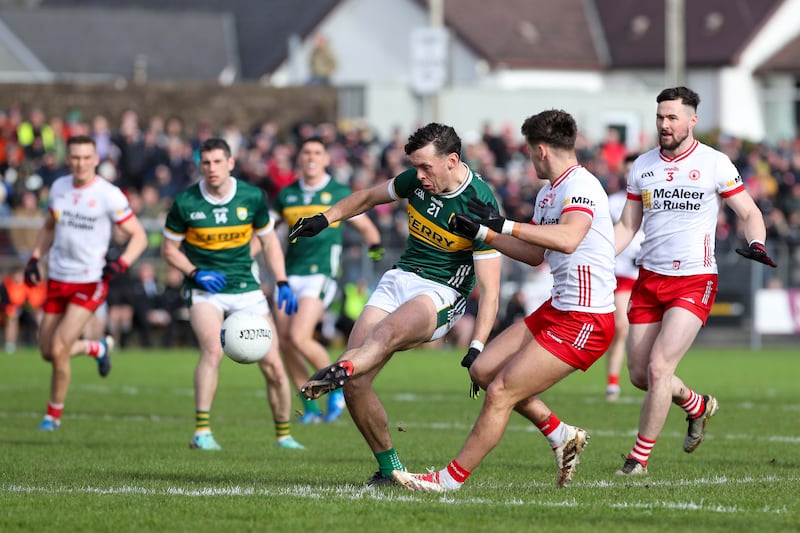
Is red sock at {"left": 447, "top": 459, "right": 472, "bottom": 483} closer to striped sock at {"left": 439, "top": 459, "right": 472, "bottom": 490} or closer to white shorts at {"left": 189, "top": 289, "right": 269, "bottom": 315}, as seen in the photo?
striped sock at {"left": 439, "top": 459, "right": 472, "bottom": 490}

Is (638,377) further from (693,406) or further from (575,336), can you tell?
(575,336)

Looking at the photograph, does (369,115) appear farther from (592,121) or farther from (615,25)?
(615,25)

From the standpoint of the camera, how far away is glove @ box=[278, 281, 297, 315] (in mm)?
12445

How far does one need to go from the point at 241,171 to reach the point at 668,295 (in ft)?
57.6

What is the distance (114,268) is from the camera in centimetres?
1384

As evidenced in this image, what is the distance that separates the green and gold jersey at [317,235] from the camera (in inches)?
585

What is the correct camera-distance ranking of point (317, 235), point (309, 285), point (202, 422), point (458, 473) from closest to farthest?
point (458, 473) → point (202, 422) → point (309, 285) → point (317, 235)

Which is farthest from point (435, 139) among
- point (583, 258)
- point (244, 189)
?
point (244, 189)

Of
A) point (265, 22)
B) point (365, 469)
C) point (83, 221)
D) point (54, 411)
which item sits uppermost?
point (265, 22)

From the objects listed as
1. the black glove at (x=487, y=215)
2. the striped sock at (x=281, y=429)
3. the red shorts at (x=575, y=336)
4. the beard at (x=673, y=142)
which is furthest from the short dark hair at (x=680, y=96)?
the striped sock at (x=281, y=429)

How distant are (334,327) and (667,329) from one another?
56.2 ft

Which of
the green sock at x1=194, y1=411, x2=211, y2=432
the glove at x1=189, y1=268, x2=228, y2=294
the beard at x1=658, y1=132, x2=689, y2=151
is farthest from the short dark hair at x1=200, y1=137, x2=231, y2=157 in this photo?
the beard at x1=658, y1=132, x2=689, y2=151

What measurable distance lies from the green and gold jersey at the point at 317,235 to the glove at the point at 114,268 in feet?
5.68

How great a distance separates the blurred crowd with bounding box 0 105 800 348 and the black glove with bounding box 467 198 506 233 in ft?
51.6
